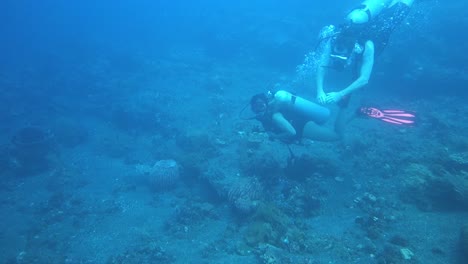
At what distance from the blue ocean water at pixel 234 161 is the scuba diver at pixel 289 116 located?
55cm

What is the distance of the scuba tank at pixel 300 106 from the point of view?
7.62m

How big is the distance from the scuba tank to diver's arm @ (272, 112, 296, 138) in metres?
0.40

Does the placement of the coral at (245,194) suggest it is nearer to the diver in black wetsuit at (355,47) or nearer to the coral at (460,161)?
the diver in black wetsuit at (355,47)

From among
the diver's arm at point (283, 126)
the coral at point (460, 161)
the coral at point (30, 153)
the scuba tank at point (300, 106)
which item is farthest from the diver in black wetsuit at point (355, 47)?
the coral at point (30, 153)

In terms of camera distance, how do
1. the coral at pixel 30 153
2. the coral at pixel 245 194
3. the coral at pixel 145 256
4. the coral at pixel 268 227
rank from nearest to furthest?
the coral at pixel 268 227
the coral at pixel 145 256
the coral at pixel 245 194
the coral at pixel 30 153

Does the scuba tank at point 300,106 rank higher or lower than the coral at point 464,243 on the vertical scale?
higher

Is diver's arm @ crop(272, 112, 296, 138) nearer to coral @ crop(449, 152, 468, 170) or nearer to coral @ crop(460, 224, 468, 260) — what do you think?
coral @ crop(460, 224, 468, 260)

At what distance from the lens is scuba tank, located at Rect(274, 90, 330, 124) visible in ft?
25.0

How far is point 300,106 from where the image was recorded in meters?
7.76

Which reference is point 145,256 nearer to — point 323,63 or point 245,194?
point 245,194

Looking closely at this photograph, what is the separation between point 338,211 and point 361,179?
154cm

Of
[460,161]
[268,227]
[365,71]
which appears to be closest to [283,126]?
[365,71]

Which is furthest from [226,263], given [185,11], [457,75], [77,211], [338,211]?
[185,11]

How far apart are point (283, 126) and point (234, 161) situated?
3307 millimetres
